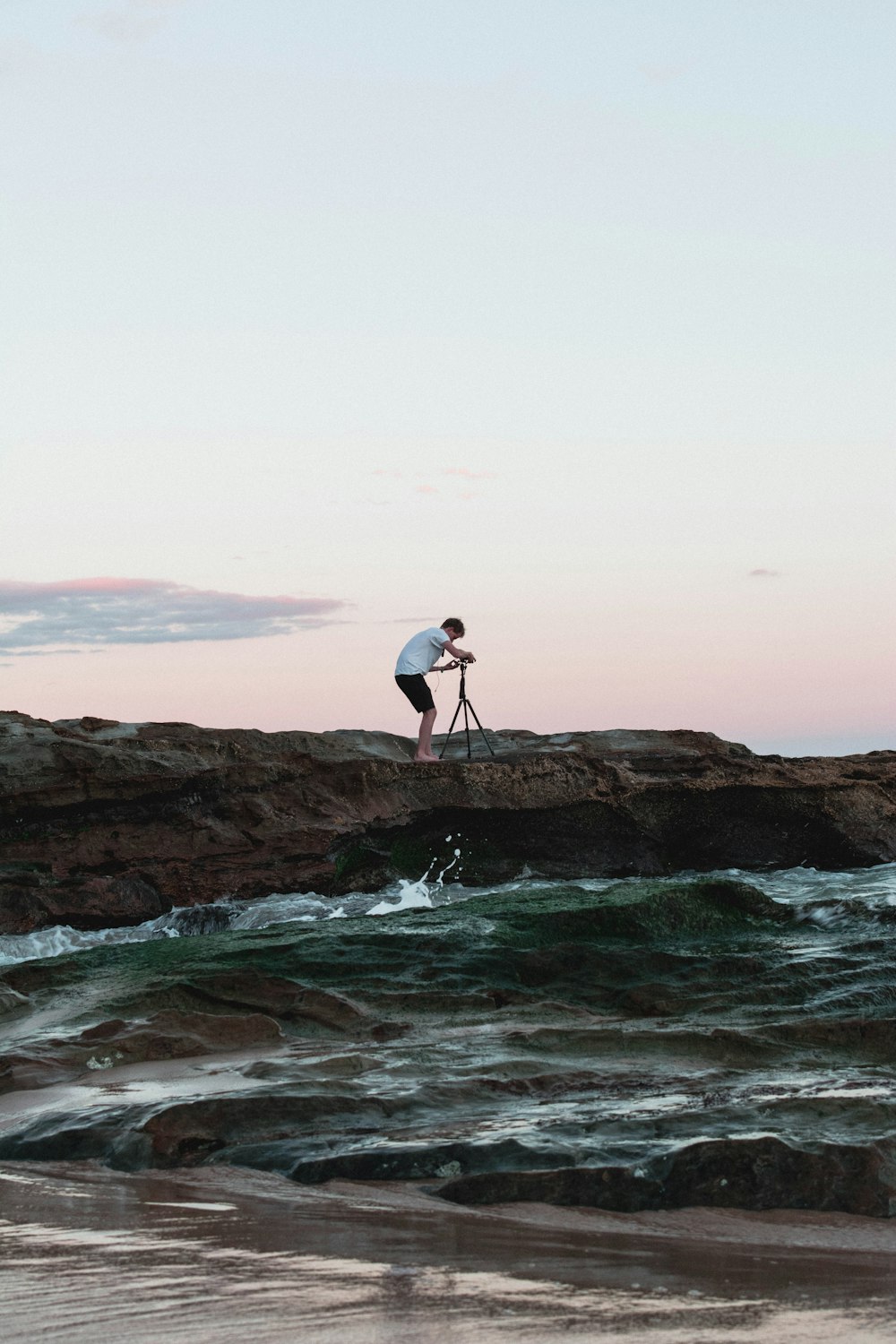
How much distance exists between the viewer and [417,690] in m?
16.4

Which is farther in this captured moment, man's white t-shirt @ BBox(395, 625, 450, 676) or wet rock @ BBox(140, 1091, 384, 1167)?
man's white t-shirt @ BBox(395, 625, 450, 676)

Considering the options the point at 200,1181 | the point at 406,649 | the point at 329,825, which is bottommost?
the point at 200,1181

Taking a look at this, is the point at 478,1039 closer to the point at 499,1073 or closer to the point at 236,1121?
the point at 499,1073

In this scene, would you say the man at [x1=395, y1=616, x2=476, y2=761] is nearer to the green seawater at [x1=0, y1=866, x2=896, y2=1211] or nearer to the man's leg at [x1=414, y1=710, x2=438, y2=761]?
the man's leg at [x1=414, y1=710, x2=438, y2=761]

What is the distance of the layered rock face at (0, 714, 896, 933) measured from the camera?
13.8 meters

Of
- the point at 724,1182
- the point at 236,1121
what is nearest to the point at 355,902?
the point at 236,1121

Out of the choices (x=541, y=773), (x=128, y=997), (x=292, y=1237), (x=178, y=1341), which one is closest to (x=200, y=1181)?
(x=292, y=1237)

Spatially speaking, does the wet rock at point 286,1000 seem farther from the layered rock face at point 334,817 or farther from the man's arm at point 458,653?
the man's arm at point 458,653

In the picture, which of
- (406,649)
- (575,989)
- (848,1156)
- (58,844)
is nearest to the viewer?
(848,1156)

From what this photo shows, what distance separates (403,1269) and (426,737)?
1263 cm

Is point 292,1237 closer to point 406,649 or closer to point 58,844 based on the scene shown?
point 58,844

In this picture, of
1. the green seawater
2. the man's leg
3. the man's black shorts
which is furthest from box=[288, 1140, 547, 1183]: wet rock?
the man's black shorts

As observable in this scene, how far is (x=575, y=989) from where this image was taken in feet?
26.3

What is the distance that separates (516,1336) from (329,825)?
1153 centimetres
